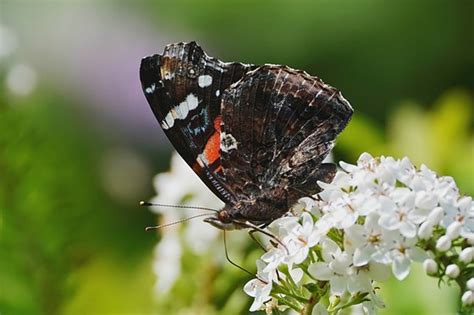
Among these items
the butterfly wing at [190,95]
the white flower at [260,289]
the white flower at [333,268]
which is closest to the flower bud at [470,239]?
the white flower at [333,268]

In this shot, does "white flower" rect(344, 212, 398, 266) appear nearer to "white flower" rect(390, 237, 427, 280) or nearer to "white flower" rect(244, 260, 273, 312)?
"white flower" rect(390, 237, 427, 280)

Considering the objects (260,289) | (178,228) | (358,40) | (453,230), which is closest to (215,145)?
(178,228)

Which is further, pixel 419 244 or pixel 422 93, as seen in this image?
pixel 422 93

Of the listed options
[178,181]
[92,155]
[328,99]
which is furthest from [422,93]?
[328,99]

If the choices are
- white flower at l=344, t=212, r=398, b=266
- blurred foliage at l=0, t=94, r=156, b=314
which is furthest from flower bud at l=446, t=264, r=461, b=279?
blurred foliage at l=0, t=94, r=156, b=314

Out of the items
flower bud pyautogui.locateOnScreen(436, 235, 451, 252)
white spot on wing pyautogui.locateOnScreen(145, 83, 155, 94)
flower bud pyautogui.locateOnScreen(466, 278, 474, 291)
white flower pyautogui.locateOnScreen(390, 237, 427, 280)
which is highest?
white spot on wing pyautogui.locateOnScreen(145, 83, 155, 94)

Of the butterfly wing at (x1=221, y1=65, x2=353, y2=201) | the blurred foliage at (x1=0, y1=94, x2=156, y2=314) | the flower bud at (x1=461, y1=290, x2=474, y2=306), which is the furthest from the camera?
the blurred foliage at (x1=0, y1=94, x2=156, y2=314)

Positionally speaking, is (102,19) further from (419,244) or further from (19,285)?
(419,244)
